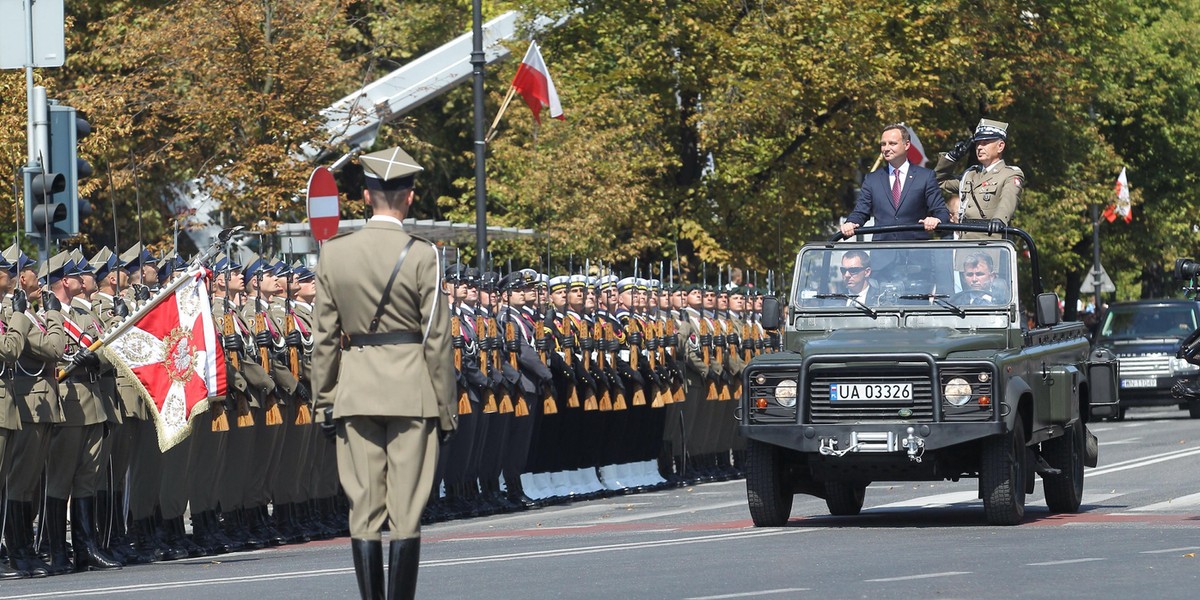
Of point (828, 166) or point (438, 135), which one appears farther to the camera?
point (438, 135)

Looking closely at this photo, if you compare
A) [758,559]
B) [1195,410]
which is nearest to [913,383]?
[758,559]

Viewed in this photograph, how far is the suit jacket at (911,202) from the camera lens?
16.9 m

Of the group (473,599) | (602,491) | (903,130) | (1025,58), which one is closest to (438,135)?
(1025,58)

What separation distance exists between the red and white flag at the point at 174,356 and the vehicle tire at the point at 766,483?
3.69 m

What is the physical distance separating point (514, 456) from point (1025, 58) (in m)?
25.2

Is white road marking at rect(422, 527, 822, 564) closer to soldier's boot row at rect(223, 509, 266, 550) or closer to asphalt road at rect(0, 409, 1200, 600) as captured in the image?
asphalt road at rect(0, 409, 1200, 600)

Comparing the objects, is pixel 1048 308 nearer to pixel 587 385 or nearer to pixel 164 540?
pixel 164 540

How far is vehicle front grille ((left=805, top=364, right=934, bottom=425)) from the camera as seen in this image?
49.3 feet

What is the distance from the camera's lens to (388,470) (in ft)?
32.0

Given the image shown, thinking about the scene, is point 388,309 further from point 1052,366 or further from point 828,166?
point 828,166

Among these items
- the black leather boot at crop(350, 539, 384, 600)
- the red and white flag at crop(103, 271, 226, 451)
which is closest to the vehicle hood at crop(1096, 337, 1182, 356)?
the red and white flag at crop(103, 271, 226, 451)

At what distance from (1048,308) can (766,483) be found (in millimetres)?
2343

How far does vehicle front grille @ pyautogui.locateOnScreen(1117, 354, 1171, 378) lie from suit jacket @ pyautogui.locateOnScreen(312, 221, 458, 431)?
88.8ft

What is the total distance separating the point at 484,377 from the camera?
19.2 meters
